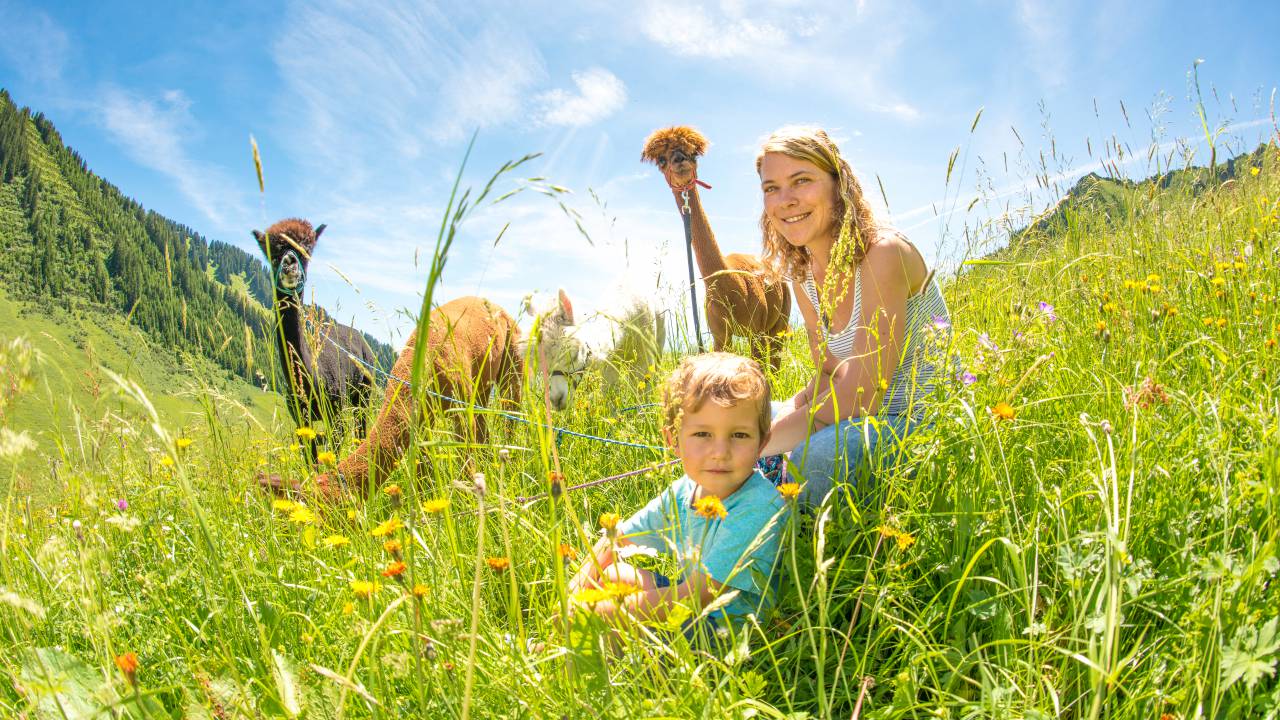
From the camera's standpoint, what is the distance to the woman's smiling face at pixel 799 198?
97.3 inches

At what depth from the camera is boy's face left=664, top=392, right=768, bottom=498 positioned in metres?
1.85

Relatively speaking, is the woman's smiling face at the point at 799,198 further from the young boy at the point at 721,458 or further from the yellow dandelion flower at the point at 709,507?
the yellow dandelion flower at the point at 709,507

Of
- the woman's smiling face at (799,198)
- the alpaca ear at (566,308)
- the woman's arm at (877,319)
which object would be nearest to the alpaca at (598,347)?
the alpaca ear at (566,308)

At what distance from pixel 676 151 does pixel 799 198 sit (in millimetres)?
2722

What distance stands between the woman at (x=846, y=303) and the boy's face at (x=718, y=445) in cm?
22

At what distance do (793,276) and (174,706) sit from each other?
2.47m

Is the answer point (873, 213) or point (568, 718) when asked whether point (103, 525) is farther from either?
point (873, 213)

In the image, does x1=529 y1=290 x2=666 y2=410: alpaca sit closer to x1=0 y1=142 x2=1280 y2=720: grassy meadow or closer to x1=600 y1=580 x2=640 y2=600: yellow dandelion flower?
x1=0 y1=142 x2=1280 y2=720: grassy meadow

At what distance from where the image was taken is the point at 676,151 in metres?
5.02

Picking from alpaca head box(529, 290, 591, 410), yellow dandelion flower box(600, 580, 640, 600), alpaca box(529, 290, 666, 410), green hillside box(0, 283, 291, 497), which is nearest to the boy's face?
yellow dandelion flower box(600, 580, 640, 600)

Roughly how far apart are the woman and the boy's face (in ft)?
0.71

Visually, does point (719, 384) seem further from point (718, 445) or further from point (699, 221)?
point (699, 221)

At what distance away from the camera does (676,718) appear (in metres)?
0.98

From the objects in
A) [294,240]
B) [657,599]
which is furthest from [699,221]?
[657,599]
